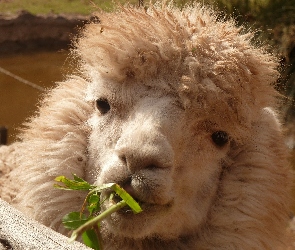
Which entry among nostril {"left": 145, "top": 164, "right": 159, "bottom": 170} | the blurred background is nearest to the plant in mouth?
nostril {"left": 145, "top": 164, "right": 159, "bottom": 170}

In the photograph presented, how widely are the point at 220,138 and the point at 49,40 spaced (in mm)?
6396

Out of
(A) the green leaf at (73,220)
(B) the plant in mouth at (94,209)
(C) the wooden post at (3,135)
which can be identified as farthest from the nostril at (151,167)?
(C) the wooden post at (3,135)

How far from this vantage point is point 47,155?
2.15 metres

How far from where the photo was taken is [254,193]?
2.15m

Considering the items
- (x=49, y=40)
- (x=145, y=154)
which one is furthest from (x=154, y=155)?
(x=49, y=40)

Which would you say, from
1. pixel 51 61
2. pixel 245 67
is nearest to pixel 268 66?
pixel 245 67

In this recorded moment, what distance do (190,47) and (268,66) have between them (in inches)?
14.5

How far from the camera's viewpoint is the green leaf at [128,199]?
1628mm

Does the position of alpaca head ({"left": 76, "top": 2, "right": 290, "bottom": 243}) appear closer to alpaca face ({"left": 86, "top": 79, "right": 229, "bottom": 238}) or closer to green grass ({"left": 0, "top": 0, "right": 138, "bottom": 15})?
alpaca face ({"left": 86, "top": 79, "right": 229, "bottom": 238})

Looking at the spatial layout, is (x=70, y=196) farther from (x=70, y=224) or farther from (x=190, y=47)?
(x=190, y=47)

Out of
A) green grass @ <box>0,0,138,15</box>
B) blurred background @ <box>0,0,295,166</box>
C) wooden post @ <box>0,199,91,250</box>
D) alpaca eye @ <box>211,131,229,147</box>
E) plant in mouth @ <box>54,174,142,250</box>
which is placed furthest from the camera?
green grass @ <box>0,0,138,15</box>

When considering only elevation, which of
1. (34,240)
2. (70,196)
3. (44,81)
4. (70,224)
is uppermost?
(44,81)

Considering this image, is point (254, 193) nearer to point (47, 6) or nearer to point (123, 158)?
Answer: point (123, 158)

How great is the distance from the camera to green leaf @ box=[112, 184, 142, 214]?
1.63 m
